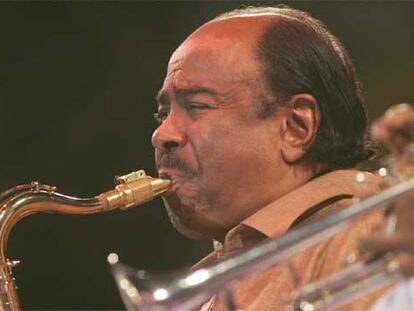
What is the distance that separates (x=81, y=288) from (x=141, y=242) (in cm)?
36

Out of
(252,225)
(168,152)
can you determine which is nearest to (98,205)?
(168,152)

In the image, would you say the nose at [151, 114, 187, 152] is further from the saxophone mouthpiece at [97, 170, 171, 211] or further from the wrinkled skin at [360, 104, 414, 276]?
the wrinkled skin at [360, 104, 414, 276]

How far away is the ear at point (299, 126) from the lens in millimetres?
2648

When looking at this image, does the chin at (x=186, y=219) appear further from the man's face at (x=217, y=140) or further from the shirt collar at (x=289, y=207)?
the shirt collar at (x=289, y=207)

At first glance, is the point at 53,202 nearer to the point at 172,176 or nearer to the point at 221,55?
the point at 172,176

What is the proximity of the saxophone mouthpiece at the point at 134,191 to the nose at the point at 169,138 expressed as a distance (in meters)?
0.10

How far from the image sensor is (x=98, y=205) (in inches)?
114

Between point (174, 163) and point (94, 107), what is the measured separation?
2153 millimetres

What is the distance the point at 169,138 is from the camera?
8.63 ft

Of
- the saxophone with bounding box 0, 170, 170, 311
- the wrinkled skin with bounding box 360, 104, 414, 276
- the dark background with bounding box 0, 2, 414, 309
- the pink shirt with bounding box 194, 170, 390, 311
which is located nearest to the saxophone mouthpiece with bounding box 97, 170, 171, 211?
the saxophone with bounding box 0, 170, 170, 311

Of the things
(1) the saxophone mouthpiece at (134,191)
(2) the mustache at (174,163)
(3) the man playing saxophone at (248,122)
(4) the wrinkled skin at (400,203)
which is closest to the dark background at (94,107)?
(1) the saxophone mouthpiece at (134,191)

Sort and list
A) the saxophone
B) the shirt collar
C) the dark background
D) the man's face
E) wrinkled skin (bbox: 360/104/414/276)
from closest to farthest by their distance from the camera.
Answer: wrinkled skin (bbox: 360/104/414/276)
the shirt collar
the man's face
the saxophone
the dark background

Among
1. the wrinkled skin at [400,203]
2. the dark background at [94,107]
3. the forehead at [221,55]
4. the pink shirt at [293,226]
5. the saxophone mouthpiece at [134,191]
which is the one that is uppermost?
Answer: the dark background at [94,107]

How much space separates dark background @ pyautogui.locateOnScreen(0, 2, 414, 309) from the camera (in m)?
4.51
